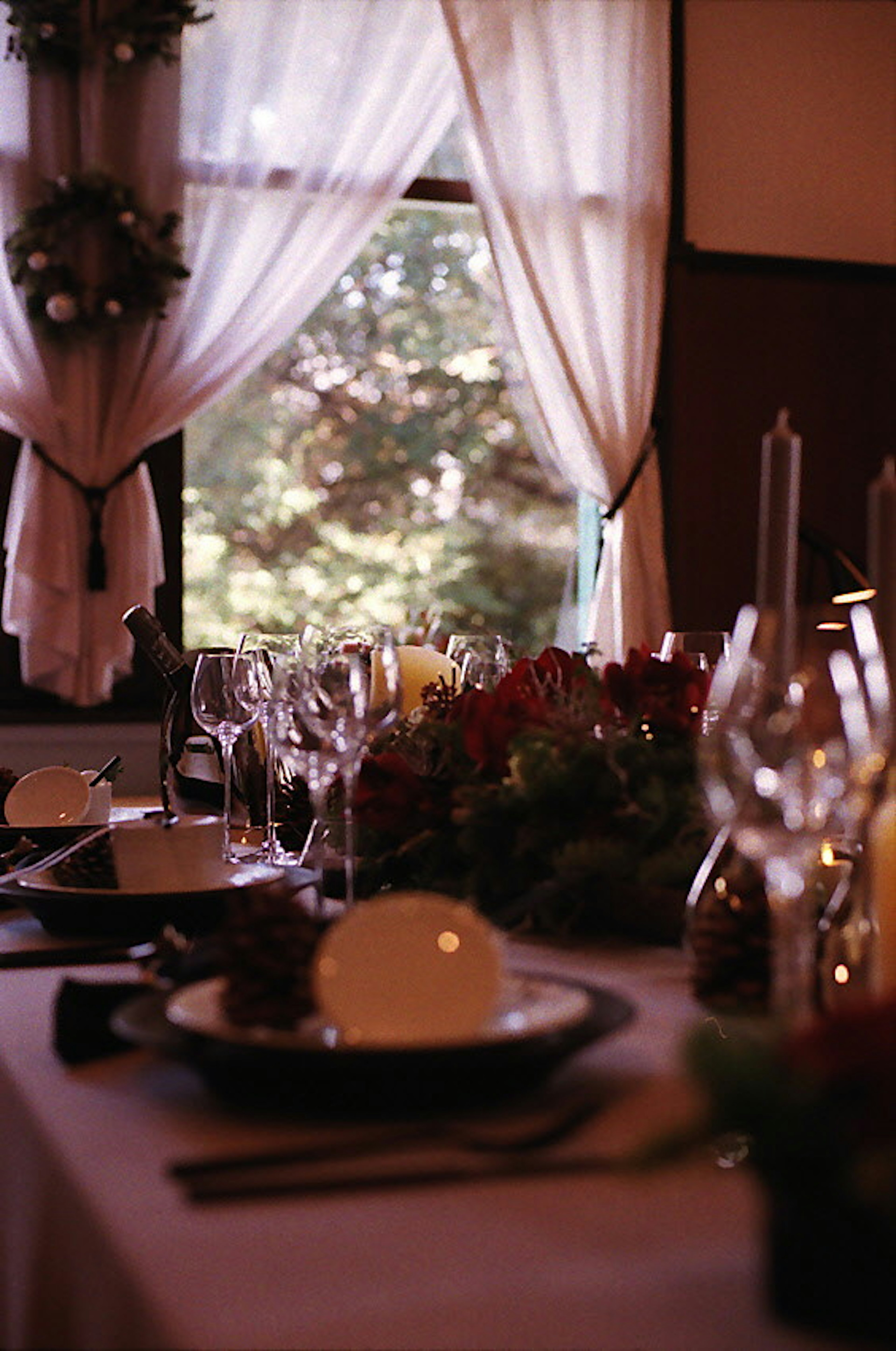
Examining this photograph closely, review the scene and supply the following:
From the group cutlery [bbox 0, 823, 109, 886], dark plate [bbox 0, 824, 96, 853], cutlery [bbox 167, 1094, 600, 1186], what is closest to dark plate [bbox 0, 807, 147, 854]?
dark plate [bbox 0, 824, 96, 853]

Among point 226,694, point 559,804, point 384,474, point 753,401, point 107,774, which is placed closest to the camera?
point 559,804

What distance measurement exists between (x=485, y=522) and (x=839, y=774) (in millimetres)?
6987

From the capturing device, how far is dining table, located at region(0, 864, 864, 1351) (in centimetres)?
57

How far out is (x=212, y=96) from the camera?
4.88 m

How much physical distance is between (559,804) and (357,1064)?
578 millimetres

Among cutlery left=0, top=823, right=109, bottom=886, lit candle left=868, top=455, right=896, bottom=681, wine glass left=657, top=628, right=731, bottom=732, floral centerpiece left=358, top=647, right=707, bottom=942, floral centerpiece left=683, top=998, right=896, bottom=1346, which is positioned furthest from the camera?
wine glass left=657, top=628, right=731, bottom=732

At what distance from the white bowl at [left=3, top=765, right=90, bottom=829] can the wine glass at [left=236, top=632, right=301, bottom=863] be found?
220mm

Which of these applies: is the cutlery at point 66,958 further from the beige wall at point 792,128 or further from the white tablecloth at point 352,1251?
the beige wall at point 792,128

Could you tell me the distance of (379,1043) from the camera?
0.79m

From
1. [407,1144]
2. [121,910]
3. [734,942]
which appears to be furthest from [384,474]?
[407,1144]

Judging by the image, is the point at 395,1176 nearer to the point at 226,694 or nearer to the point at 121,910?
the point at 121,910

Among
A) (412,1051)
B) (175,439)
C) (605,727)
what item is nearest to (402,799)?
(605,727)

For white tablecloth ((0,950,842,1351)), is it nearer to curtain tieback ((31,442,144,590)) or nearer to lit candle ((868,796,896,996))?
lit candle ((868,796,896,996))

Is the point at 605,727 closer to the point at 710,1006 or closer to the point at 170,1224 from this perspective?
the point at 710,1006
